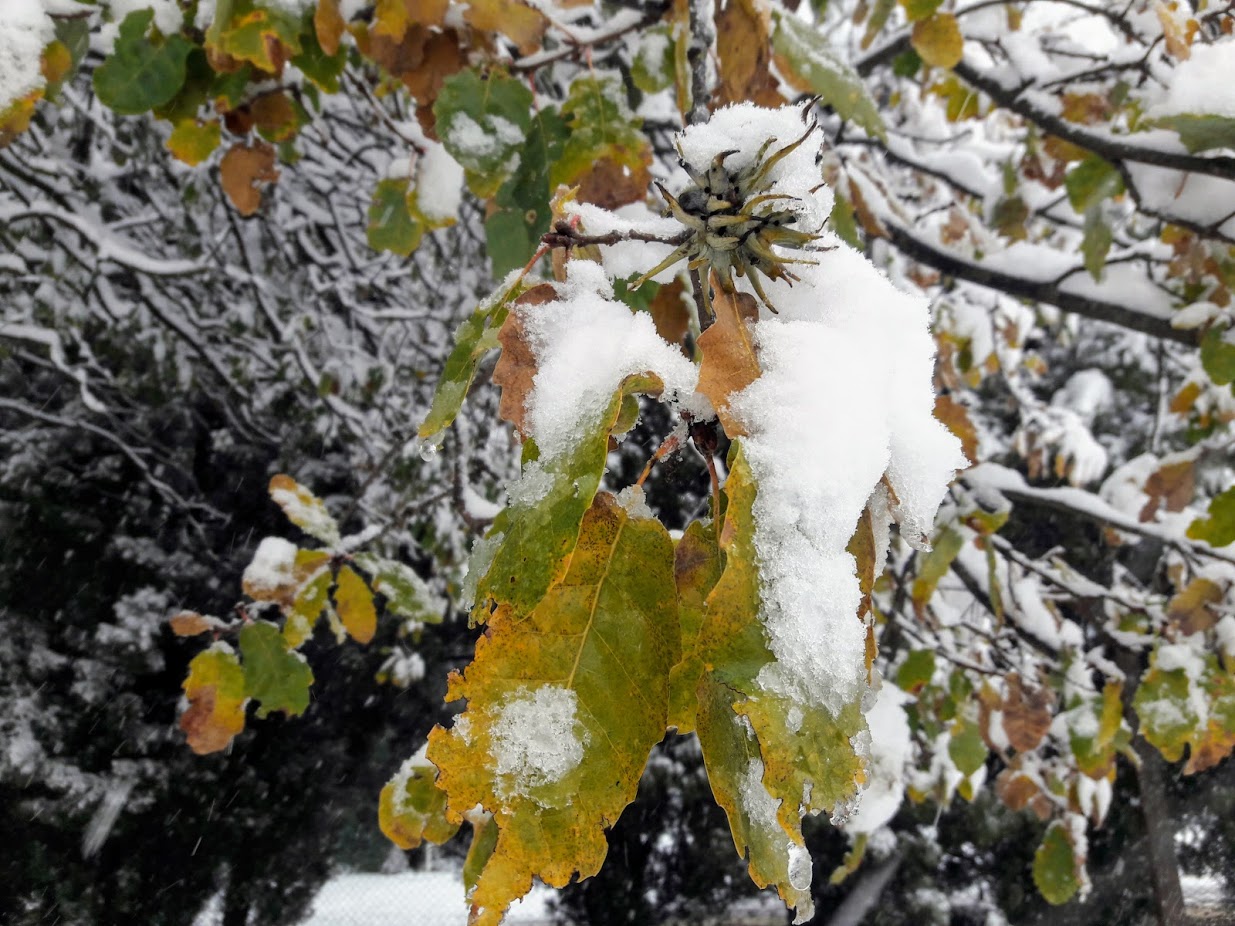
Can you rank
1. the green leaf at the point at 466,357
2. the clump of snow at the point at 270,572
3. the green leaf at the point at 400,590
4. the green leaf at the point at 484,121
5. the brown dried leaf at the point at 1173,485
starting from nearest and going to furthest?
the green leaf at the point at 466,357, the green leaf at the point at 484,121, the clump of snow at the point at 270,572, the green leaf at the point at 400,590, the brown dried leaf at the point at 1173,485

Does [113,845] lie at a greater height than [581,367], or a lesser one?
greater

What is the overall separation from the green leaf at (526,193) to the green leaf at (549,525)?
632 mm

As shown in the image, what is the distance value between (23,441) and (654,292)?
387 centimetres

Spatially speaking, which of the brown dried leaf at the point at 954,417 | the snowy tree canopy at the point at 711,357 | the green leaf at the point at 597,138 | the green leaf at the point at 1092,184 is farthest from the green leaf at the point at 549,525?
the green leaf at the point at 1092,184

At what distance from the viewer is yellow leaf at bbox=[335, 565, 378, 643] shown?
1.29 m

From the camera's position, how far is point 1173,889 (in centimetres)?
176

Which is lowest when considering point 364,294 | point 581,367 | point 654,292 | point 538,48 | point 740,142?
point 581,367

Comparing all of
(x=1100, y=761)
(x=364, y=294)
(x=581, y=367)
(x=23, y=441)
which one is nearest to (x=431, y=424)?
(x=581, y=367)

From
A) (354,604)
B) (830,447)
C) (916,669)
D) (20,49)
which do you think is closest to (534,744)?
(830,447)

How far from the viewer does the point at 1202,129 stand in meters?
0.81

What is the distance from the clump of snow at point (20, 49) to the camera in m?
0.73

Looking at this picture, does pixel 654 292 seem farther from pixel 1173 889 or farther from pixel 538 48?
pixel 1173 889

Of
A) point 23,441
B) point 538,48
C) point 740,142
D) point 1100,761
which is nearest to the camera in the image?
point 740,142

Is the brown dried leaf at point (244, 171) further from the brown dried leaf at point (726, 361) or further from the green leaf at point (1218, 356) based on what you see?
the green leaf at point (1218, 356)
